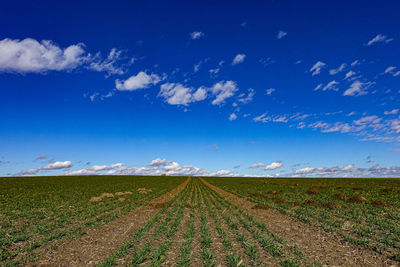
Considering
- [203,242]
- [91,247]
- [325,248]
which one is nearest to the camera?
[325,248]

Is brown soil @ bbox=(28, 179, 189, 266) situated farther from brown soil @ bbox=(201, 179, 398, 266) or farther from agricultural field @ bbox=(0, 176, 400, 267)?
brown soil @ bbox=(201, 179, 398, 266)

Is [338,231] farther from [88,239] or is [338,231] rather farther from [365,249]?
[88,239]

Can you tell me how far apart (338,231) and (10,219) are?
84.4ft

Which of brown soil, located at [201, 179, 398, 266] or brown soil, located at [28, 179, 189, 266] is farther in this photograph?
brown soil, located at [28, 179, 189, 266]

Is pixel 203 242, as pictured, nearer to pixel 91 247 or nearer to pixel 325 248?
pixel 91 247

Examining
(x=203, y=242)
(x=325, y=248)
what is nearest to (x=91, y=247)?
(x=203, y=242)

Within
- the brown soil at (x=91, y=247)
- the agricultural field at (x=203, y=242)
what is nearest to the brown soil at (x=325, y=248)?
the agricultural field at (x=203, y=242)

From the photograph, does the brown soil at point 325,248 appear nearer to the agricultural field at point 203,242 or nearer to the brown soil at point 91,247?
the agricultural field at point 203,242

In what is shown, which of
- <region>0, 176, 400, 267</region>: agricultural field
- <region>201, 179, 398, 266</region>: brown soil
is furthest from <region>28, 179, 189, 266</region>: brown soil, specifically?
<region>201, 179, 398, 266</region>: brown soil

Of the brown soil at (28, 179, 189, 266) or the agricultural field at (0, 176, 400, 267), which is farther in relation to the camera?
the brown soil at (28, 179, 189, 266)

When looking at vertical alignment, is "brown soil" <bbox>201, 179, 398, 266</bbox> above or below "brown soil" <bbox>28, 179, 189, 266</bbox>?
below

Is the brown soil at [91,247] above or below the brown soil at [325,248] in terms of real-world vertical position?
above

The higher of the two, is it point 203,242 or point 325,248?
point 203,242

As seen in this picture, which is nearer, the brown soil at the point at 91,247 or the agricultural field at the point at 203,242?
the agricultural field at the point at 203,242
